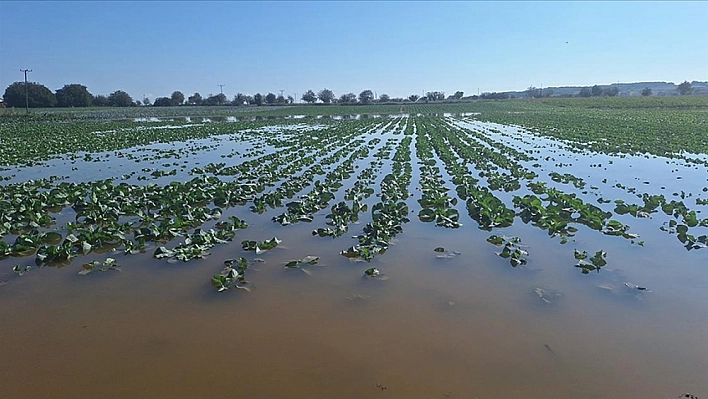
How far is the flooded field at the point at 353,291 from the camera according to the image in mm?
4066

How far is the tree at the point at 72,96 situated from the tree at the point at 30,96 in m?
2.27

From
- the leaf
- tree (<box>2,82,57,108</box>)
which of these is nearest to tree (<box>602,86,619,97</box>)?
tree (<box>2,82,57,108</box>)

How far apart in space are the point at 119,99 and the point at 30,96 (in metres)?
25.8

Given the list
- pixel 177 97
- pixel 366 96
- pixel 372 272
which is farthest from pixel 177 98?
pixel 372 272

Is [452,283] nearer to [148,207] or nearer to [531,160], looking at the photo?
[148,207]

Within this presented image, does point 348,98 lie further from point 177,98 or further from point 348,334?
point 348,334

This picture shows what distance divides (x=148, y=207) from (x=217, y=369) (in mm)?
6690

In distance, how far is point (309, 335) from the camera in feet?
15.5

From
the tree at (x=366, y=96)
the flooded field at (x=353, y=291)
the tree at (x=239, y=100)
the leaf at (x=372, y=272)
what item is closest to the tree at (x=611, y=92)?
the tree at (x=366, y=96)

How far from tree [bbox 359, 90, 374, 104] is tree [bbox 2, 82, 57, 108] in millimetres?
75213

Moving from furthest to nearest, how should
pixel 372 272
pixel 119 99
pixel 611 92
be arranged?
1. pixel 611 92
2. pixel 119 99
3. pixel 372 272

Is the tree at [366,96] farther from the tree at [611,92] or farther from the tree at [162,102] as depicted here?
the tree at [611,92]

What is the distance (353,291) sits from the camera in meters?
5.79

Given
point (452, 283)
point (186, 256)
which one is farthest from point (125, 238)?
point (452, 283)
